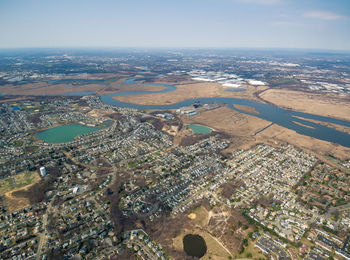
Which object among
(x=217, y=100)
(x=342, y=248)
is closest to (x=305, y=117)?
(x=217, y=100)

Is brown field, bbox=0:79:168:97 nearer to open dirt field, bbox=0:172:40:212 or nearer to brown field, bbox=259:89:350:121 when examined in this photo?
brown field, bbox=259:89:350:121

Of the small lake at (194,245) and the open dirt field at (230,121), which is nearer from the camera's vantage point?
the small lake at (194,245)

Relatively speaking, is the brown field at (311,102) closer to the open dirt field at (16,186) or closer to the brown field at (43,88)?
the open dirt field at (16,186)

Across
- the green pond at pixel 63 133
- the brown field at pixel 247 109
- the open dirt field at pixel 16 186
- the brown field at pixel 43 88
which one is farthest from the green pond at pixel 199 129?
the brown field at pixel 43 88

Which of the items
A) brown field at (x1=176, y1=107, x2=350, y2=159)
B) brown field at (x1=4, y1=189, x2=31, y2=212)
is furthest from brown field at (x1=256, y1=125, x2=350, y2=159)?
brown field at (x1=4, y1=189, x2=31, y2=212)

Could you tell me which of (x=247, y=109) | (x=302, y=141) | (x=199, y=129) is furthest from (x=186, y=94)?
(x=302, y=141)

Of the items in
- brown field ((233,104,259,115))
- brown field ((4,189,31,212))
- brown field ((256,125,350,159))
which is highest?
brown field ((233,104,259,115))

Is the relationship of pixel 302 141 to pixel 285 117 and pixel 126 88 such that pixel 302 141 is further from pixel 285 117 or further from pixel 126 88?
pixel 126 88
